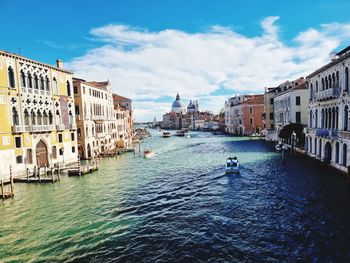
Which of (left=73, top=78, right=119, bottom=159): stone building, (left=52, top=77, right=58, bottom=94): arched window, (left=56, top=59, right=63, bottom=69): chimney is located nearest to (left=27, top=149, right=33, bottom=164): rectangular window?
(left=52, top=77, right=58, bottom=94): arched window

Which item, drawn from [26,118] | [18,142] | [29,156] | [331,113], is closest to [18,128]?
[18,142]

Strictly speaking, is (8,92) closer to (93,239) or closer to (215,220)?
(93,239)

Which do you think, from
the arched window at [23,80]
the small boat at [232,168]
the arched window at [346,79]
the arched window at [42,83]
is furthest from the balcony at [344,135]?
the arched window at [42,83]

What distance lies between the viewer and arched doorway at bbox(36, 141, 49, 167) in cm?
3045

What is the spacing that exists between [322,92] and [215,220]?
72.7 feet

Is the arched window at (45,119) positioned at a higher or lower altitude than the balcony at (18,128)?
higher

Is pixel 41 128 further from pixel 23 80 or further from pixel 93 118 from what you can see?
pixel 93 118

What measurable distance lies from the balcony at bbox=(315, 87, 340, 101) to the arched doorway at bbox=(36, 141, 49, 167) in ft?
107

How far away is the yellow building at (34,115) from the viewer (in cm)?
2611

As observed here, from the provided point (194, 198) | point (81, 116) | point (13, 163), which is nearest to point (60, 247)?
point (194, 198)

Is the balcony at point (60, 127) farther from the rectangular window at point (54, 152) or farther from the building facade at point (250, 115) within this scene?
the building facade at point (250, 115)

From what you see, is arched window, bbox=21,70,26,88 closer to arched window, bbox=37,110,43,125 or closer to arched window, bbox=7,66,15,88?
arched window, bbox=7,66,15,88

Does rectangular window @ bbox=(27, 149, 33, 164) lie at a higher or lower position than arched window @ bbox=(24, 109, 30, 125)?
lower

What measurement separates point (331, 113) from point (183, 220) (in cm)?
2128
